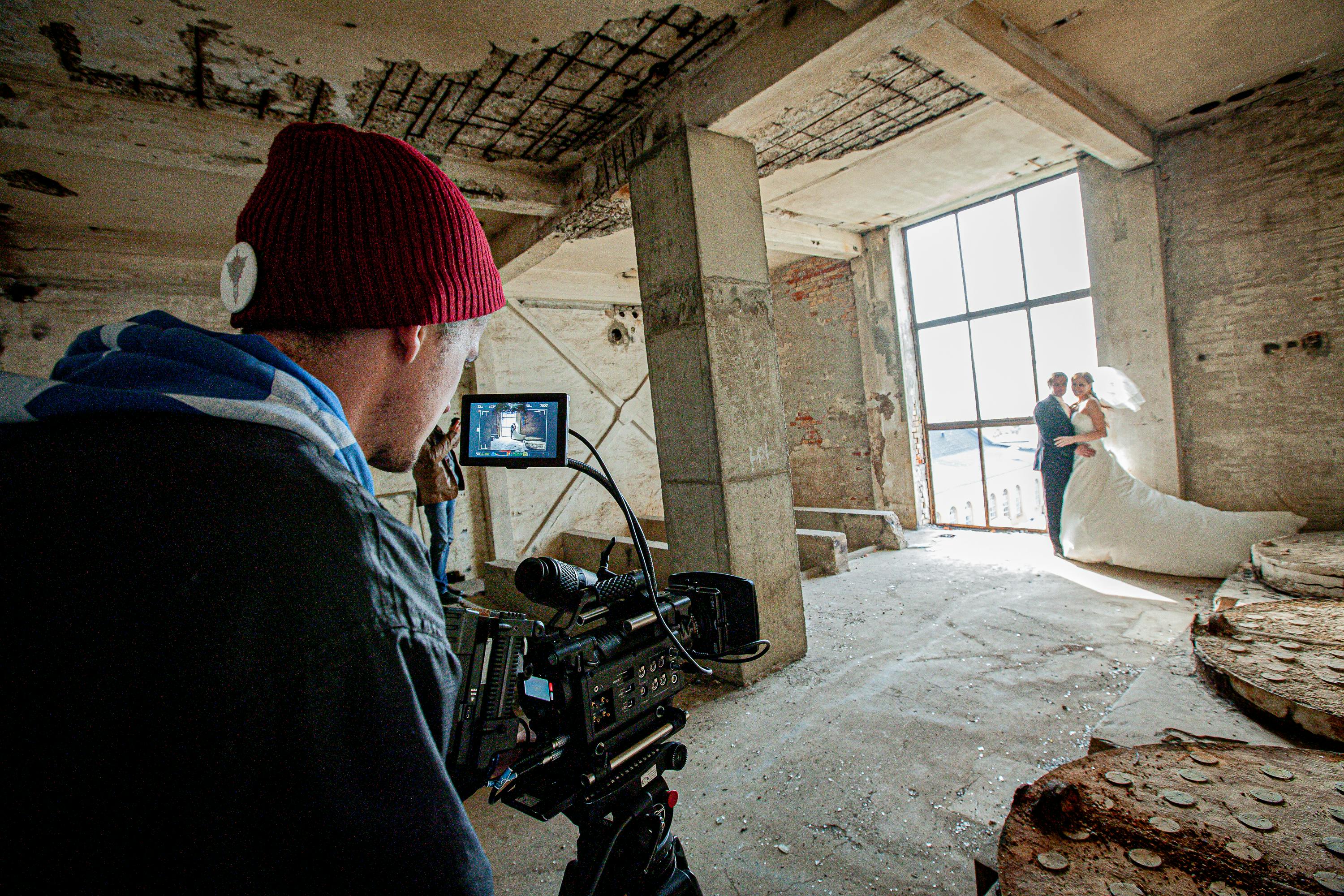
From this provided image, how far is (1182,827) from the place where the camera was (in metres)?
1.15

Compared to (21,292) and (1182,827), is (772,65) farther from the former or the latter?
(21,292)

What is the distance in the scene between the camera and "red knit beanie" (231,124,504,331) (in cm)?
68

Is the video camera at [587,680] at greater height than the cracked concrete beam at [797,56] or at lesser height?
lesser

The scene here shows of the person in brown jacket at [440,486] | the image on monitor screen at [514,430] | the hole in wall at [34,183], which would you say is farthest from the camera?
the person in brown jacket at [440,486]

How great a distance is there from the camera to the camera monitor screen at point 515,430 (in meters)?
1.12

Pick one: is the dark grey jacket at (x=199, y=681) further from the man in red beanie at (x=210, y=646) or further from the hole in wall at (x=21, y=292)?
the hole in wall at (x=21, y=292)

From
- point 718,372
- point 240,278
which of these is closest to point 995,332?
point 718,372

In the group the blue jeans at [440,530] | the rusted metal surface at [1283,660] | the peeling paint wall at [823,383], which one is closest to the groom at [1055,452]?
the peeling paint wall at [823,383]

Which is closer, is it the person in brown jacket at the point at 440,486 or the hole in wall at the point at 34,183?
the hole in wall at the point at 34,183

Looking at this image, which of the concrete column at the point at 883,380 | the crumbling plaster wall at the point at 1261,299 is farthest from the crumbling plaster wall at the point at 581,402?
the crumbling plaster wall at the point at 1261,299

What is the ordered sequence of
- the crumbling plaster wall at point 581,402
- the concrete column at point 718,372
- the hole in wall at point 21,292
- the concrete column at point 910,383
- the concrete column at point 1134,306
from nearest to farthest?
the concrete column at point 718,372 → the hole in wall at point 21,292 → the concrete column at point 1134,306 → the concrete column at point 910,383 → the crumbling plaster wall at point 581,402

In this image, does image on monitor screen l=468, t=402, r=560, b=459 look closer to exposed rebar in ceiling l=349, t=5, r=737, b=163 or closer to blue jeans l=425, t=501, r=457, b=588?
exposed rebar in ceiling l=349, t=5, r=737, b=163

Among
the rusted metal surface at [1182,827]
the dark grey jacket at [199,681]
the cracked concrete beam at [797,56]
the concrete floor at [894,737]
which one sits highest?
the cracked concrete beam at [797,56]

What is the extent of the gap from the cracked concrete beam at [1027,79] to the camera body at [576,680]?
2817mm
